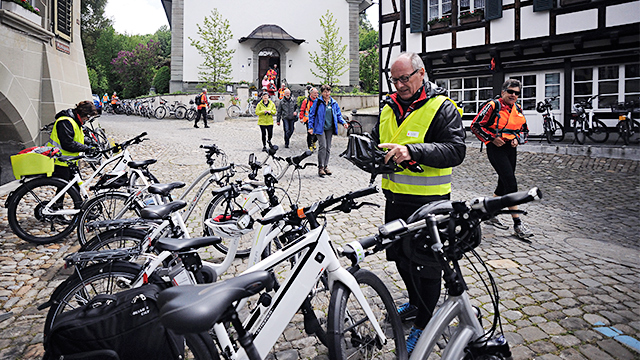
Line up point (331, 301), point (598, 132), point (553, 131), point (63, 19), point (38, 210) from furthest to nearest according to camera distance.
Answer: point (553, 131), point (598, 132), point (63, 19), point (38, 210), point (331, 301)

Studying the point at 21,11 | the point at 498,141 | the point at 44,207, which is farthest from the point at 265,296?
the point at 21,11

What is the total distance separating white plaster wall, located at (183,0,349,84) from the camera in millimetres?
30469

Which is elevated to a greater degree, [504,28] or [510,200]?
[504,28]

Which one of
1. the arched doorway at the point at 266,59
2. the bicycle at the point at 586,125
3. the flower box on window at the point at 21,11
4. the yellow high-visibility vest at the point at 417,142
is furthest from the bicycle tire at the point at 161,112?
the yellow high-visibility vest at the point at 417,142

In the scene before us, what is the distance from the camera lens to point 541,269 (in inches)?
183

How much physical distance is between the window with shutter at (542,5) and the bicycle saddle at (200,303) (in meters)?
15.2

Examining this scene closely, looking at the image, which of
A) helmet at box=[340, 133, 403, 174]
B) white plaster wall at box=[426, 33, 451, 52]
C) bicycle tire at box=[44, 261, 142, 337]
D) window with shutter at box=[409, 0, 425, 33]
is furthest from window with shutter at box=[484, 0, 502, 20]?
bicycle tire at box=[44, 261, 142, 337]

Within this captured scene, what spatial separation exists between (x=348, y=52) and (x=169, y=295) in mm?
33168

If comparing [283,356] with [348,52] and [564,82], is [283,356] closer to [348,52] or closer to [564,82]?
[564,82]

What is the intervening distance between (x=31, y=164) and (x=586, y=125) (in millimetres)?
14041

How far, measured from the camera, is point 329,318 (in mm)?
2416

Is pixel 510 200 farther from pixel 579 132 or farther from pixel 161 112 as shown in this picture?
pixel 161 112

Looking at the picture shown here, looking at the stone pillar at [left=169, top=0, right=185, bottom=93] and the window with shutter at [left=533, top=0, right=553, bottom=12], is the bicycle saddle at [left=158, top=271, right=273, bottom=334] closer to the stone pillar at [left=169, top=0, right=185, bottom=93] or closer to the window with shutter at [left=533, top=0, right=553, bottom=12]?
the window with shutter at [left=533, top=0, right=553, bottom=12]

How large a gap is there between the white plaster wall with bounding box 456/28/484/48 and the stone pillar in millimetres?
20018
